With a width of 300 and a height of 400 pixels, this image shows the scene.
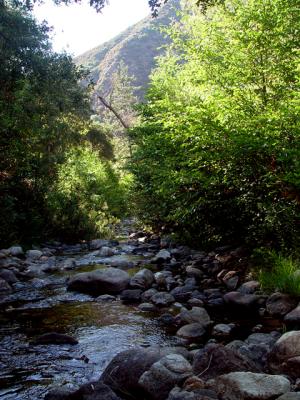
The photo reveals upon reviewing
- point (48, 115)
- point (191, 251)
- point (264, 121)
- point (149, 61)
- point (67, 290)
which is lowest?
point (191, 251)

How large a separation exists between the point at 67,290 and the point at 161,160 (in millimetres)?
6887

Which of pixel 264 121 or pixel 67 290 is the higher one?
pixel 264 121

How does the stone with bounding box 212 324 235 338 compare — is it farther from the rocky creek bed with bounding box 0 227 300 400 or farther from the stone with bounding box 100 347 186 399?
the stone with bounding box 100 347 186 399

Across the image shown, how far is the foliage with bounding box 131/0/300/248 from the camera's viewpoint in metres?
8.03

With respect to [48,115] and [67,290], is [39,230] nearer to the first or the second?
[48,115]

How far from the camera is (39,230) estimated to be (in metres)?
16.5

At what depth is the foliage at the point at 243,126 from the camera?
26.3 feet

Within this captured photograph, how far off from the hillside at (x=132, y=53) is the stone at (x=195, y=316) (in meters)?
111

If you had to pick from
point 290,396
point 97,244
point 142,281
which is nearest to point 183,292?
point 142,281

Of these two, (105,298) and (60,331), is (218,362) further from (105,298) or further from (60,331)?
(105,298)

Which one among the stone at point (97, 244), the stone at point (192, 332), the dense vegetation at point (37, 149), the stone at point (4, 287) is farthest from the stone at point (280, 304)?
the stone at point (97, 244)

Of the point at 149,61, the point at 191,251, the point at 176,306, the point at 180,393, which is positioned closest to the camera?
the point at 180,393

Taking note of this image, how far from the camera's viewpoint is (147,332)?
21.8 feet

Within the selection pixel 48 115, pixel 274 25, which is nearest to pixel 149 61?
pixel 48 115
